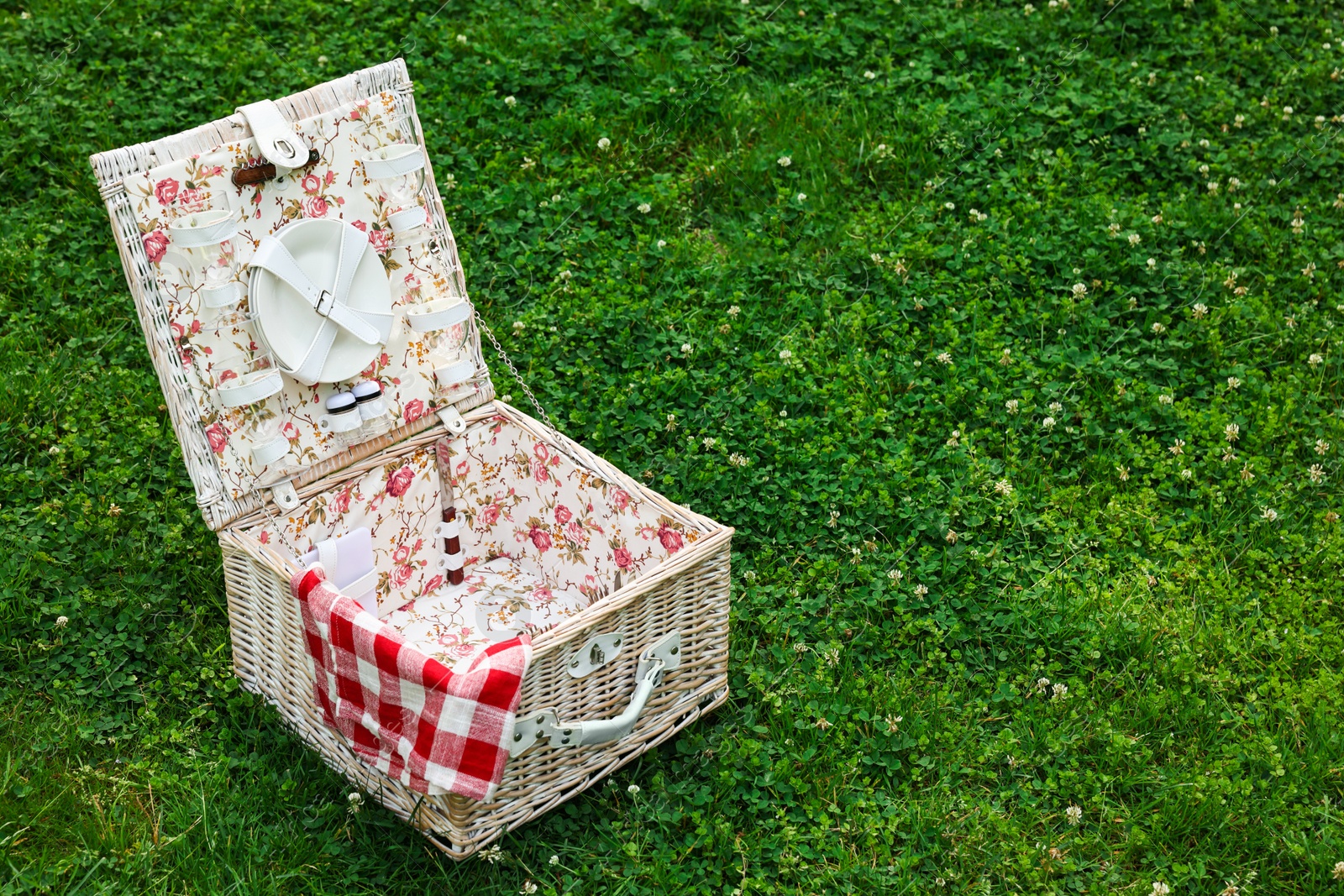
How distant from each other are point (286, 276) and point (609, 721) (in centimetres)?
135

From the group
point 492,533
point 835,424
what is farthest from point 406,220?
point 835,424

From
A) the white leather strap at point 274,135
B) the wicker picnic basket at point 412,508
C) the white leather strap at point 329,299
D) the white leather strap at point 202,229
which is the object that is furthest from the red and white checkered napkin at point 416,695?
the white leather strap at point 274,135

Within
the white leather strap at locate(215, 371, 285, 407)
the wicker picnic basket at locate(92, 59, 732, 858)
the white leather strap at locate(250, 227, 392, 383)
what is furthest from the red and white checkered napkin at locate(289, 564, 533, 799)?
the white leather strap at locate(250, 227, 392, 383)

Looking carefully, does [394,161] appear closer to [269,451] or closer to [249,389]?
[249,389]

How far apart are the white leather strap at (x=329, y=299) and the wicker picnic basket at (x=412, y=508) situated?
9 cm

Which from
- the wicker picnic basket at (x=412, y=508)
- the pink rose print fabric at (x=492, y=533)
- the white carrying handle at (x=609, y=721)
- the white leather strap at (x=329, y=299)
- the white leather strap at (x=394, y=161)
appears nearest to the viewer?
the white carrying handle at (x=609, y=721)

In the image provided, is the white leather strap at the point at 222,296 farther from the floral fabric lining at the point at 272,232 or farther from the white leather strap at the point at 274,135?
the white leather strap at the point at 274,135

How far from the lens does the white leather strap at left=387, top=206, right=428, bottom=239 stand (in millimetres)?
3346

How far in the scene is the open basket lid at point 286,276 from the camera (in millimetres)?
2912

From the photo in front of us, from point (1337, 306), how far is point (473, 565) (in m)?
3.27

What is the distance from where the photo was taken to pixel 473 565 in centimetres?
381

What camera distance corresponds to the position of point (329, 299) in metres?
3.17

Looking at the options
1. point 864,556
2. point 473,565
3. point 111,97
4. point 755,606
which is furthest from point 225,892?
point 111,97

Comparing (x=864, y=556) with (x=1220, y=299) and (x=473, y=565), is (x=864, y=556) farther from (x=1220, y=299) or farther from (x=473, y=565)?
(x=1220, y=299)
